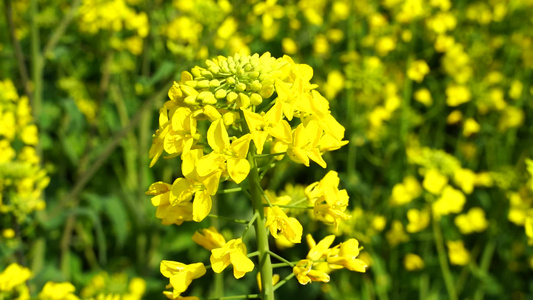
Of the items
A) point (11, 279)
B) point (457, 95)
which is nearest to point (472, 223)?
A: point (457, 95)

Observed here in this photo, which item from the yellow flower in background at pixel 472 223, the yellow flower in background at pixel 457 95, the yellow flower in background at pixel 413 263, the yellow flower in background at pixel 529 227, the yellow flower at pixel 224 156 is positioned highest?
the yellow flower in background at pixel 457 95

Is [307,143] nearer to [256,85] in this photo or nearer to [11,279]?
[256,85]

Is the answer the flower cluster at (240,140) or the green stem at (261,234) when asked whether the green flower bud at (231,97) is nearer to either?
the flower cluster at (240,140)

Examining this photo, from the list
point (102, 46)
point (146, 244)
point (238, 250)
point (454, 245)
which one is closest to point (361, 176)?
point (454, 245)

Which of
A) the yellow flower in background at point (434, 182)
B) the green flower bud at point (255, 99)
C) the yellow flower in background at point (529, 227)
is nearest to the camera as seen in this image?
the green flower bud at point (255, 99)

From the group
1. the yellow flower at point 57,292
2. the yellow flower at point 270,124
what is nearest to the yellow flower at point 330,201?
the yellow flower at point 270,124

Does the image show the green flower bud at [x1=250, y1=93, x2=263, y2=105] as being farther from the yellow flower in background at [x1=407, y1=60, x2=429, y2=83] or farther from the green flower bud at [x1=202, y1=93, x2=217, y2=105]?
the yellow flower in background at [x1=407, y1=60, x2=429, y2=83]

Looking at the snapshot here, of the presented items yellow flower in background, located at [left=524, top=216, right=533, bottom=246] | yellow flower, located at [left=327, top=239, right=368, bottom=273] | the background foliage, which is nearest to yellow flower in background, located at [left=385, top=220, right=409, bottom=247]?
the background foliage
